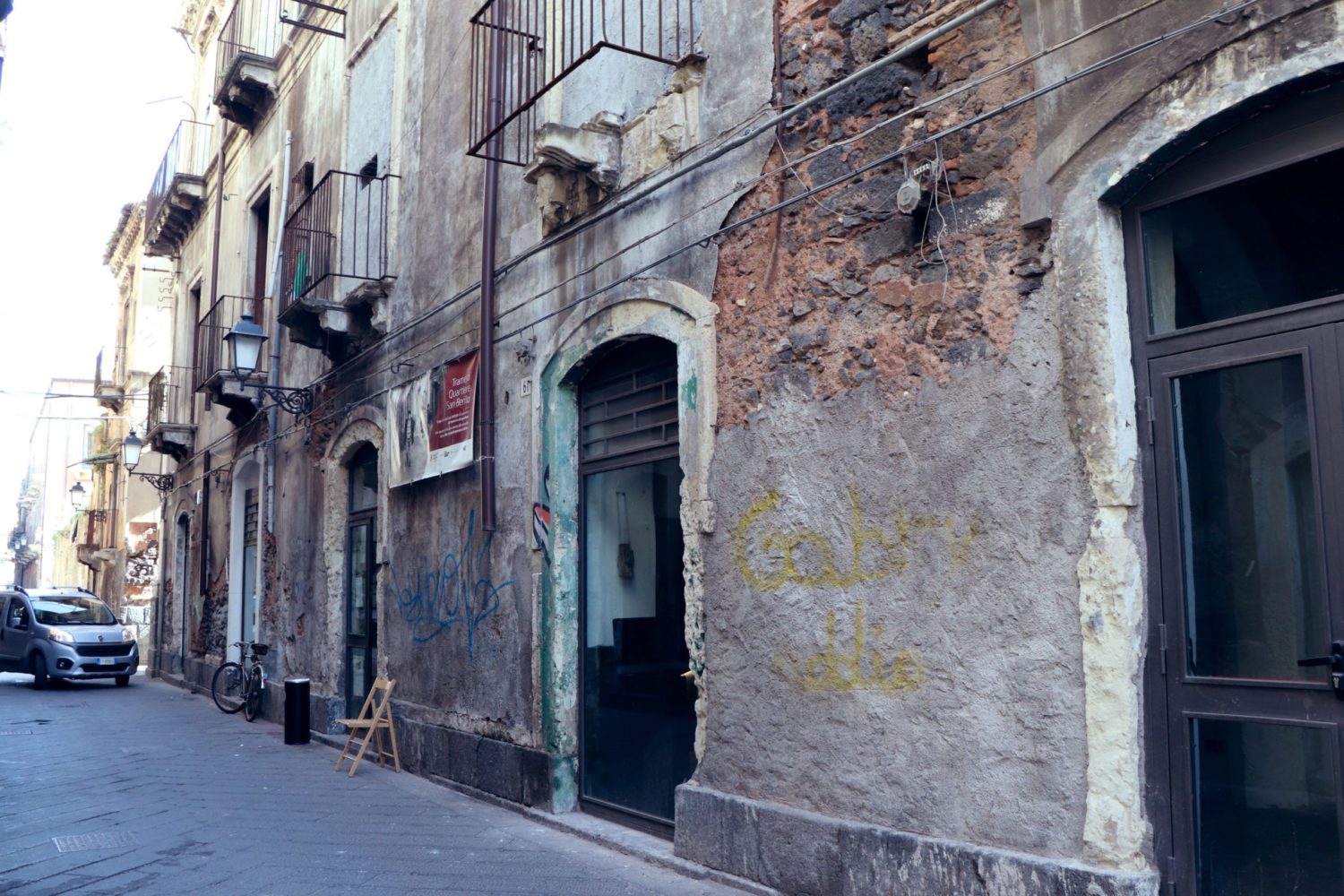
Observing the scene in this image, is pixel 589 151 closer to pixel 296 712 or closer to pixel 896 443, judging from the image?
pixel 896 443

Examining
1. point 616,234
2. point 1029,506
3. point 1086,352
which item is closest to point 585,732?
point 616,234

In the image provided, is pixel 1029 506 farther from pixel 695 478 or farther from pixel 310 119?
pixel 310 119

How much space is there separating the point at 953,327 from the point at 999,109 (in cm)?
87

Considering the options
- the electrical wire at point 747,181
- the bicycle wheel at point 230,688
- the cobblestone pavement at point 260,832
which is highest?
the electrical wire at point 747,181

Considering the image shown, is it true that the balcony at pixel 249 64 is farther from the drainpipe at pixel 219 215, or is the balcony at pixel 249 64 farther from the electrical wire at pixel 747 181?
the electrical wire at pixel 747 181

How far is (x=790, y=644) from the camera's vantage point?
548cm

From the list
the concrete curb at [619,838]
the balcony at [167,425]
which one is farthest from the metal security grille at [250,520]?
the concrete curb at [619,838]

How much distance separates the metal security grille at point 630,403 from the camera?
684cm

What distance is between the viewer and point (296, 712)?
11172 millimetres

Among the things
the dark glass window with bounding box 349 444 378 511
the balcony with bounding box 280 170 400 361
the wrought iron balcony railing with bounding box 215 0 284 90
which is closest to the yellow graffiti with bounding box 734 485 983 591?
the balcony with bounding box 280 170 400 361

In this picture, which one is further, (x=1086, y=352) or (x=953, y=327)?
(x=953, y=327)

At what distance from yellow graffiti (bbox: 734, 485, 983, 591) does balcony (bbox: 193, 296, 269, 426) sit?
9.71 meters

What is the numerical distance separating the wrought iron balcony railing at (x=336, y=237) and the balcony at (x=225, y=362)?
221 cm

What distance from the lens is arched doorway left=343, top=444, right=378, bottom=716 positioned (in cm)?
1095
